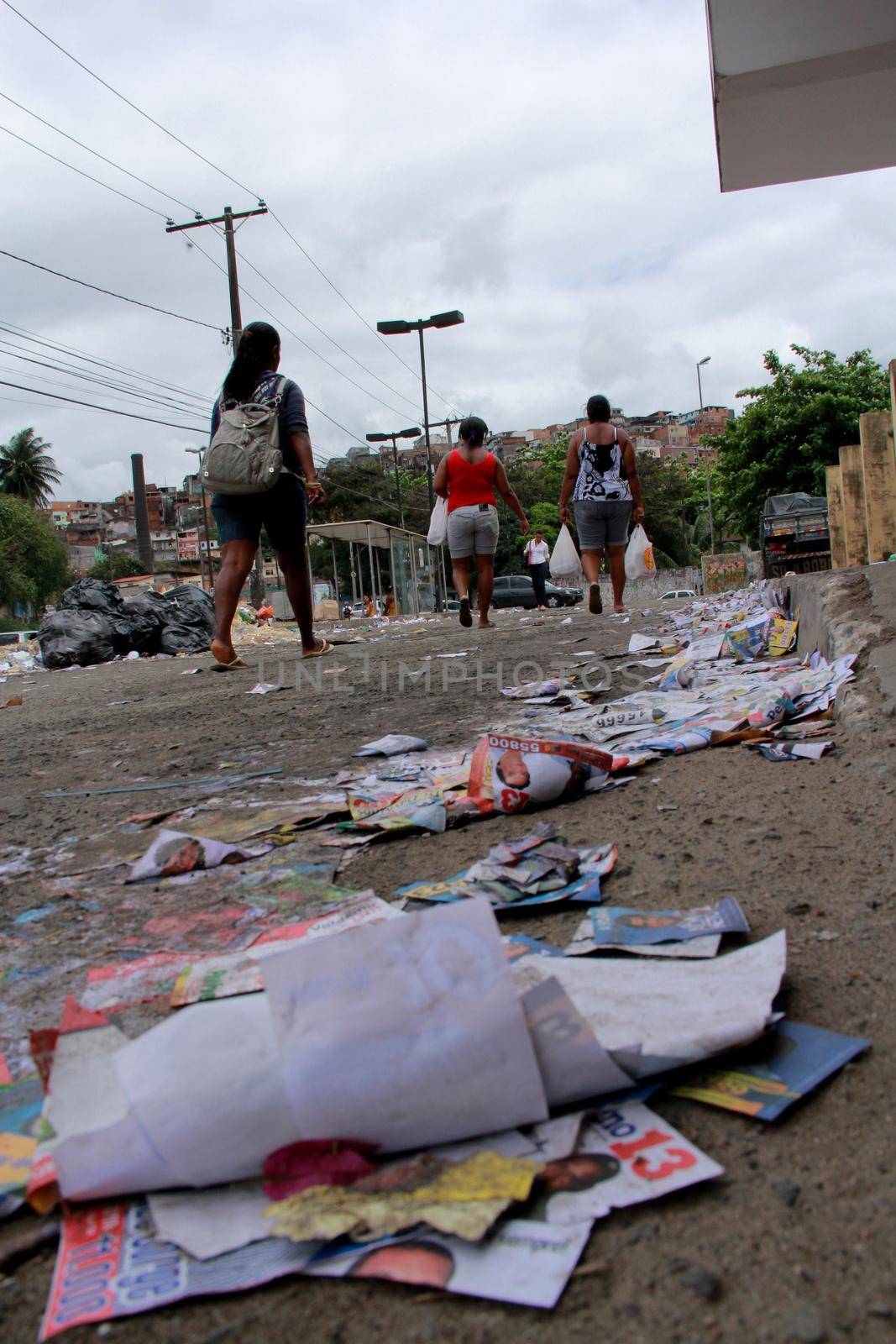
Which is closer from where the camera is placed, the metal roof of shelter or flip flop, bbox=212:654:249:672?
flip flop, bbox=212:654:249:672

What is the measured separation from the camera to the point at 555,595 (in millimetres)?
30453

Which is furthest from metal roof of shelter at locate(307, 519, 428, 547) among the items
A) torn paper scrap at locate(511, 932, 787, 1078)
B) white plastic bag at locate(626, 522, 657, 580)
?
torn paper scrap at locate(511, 932, 787, 1078)

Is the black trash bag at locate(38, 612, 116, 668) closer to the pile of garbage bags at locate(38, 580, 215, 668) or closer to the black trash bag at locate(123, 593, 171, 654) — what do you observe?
the pile of garbage bags at locate(38, 580, 215, 668)

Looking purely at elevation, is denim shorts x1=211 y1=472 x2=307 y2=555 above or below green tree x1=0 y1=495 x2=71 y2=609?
below

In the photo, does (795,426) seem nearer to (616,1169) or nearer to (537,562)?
(537,562)

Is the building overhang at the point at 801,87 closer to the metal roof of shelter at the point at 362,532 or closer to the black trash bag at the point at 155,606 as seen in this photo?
the black trash bag at the point at 155,606

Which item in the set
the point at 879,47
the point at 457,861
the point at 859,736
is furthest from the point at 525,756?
the point at 879,47

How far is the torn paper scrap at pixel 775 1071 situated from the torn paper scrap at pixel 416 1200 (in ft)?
0.65

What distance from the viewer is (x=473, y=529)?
654 cm

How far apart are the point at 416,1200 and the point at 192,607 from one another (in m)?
11.0

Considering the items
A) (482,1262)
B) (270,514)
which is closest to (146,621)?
(270,514)

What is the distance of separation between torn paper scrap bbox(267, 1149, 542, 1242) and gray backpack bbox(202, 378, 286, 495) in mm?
3812

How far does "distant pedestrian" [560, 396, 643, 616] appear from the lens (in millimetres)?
6090

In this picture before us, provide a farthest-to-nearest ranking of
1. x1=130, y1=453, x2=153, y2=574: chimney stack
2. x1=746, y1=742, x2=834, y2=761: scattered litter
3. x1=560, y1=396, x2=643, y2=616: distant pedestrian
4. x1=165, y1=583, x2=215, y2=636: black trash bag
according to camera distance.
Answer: x1=130, y1=453, x2=153, y2=574: chimney stack, x1=165, y1=583, x2=215, y2=636: black trash bag, x1=560, y1=396, x2=643, y2=616: distant pedestrian, x1=746, y1=742, x2=834, y2=761: scattered litter
